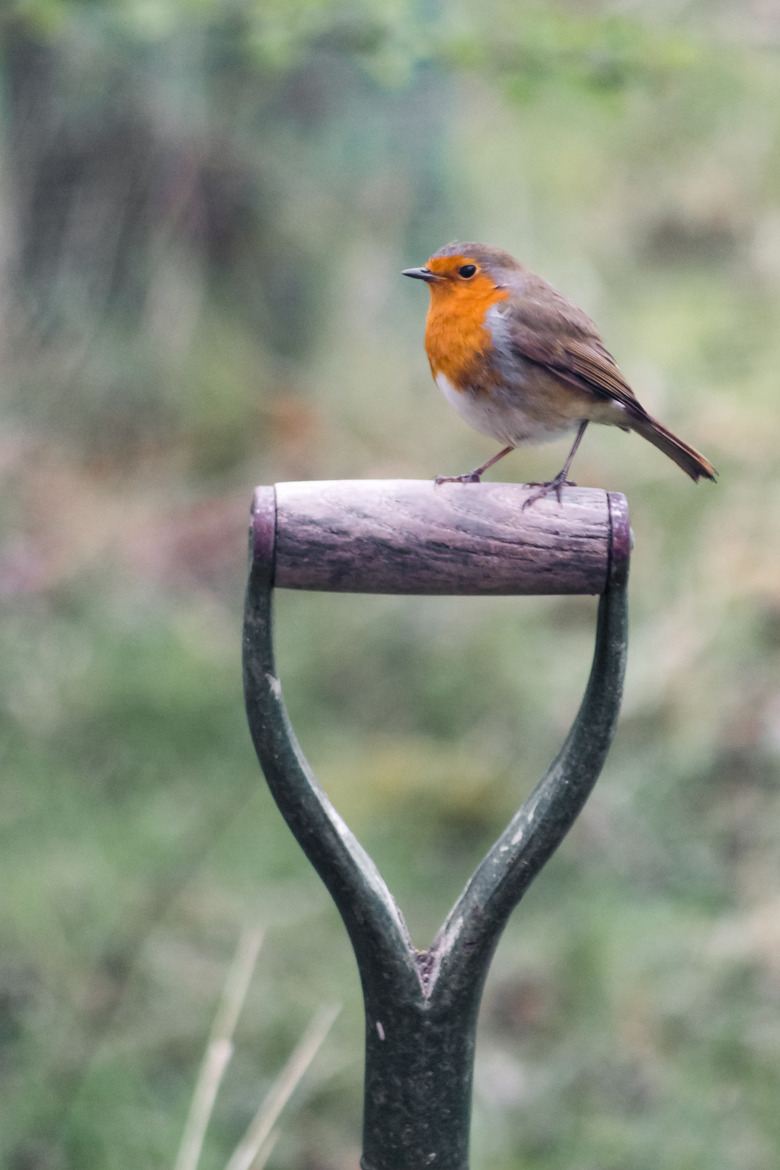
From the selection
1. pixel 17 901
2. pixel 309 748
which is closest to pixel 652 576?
pixel 309 748

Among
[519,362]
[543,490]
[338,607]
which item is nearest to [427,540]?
[543,490]

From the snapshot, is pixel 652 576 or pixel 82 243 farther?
pixel 82 243

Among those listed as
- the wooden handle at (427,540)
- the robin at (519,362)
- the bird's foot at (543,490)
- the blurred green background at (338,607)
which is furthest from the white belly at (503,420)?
the blurred green background at (338,607)

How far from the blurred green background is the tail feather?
896 millimetres

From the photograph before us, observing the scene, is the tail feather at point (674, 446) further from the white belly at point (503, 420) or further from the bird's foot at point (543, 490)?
the bird's foot at point (543, 490)

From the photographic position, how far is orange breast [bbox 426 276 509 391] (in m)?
1.43

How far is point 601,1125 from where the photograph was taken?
2.12 m

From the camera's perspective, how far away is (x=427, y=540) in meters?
1.06

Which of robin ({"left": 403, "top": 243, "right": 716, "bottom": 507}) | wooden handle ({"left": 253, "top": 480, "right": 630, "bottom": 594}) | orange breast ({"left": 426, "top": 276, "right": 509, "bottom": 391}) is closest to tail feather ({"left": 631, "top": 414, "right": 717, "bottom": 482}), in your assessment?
robin ({"left": 403, "top": 243, "right": 716, "bottom": 507})

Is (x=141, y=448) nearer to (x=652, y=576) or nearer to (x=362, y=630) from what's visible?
(x=362, y=630)

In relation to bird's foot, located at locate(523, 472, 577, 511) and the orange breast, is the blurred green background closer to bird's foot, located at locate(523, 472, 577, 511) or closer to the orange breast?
the orange breast

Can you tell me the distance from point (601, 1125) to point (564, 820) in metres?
1.27

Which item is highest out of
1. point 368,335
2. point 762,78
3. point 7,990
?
point 762,78

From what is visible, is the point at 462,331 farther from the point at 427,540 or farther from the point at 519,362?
the point at 427,540
